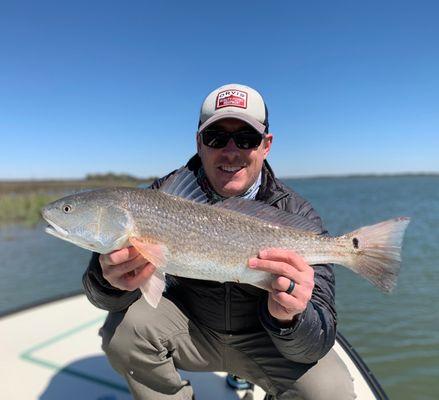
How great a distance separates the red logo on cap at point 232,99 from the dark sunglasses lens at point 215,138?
0.77 feet

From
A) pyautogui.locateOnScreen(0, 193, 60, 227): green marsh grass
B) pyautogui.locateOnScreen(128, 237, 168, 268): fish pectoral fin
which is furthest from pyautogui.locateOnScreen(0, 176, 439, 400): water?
pyautogui.locateOnScreen(0, 193, 60, 227): green marsh grass

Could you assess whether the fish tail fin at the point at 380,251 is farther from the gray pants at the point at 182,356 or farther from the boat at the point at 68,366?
the boat at the point at 68,366

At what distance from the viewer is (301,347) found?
2709 millimetres

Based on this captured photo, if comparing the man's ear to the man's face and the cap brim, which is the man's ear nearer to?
the man's face

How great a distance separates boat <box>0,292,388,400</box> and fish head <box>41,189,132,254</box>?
1919 mm

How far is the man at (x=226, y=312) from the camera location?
8.87 feet

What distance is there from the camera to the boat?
12.4ft

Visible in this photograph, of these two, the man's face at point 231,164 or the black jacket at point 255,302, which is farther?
the man's face at point 231,164

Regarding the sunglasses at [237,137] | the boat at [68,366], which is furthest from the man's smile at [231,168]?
the boat at [68,366]

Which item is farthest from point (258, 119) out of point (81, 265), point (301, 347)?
point (81, 265)

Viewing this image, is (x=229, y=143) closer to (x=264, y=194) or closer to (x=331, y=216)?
(x=264, y=194)

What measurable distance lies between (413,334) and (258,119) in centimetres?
593

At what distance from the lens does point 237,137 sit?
334cm

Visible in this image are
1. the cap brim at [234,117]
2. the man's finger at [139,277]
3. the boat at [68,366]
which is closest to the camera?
the man's finger at [139,277]
